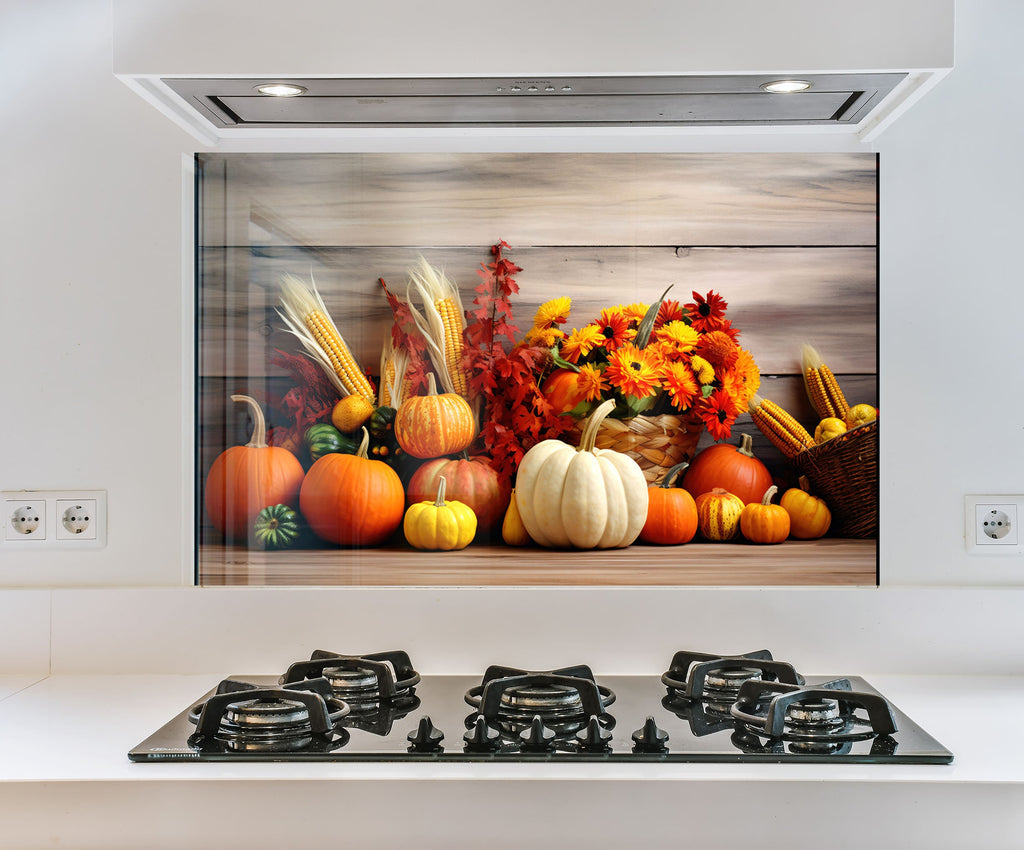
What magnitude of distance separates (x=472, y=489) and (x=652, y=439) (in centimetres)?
29

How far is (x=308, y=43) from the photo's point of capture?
2.98 ft

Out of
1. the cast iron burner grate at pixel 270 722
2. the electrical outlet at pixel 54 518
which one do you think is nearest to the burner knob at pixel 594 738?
the cast iron burner grate at pixel 270 722

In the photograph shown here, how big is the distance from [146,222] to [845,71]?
1.00 metres

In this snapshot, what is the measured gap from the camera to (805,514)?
4.09 feet

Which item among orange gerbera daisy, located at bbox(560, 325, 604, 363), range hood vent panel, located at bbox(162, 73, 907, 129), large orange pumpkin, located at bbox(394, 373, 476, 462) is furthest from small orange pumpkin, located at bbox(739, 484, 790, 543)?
range hood vent panel, located at bbox(162, 73, 907, 129)

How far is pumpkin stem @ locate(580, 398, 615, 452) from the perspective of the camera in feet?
4.02

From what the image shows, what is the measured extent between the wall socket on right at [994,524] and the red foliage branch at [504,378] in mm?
628

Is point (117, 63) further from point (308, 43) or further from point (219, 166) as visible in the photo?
point (219, 166)

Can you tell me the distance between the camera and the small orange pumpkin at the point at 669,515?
4.06 ft

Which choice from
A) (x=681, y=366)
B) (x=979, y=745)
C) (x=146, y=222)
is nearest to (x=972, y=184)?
(x=681, y=366)

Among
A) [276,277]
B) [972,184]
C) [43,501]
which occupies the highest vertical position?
[972,184]

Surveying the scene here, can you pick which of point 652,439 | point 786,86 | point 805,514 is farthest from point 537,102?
point 805,514

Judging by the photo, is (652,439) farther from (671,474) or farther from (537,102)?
(537,102)

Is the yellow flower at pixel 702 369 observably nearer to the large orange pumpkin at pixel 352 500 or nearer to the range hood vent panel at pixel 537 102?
the range hood vent panel at pixel 537 102
